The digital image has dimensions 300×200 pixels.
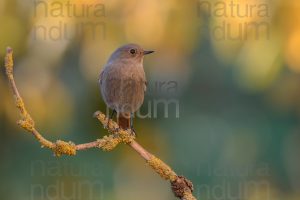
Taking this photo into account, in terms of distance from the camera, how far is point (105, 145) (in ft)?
10.4

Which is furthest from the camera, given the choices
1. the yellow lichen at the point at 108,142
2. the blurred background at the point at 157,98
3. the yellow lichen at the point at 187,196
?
the blurred background at the point at 157,98

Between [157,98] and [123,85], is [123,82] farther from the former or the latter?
[157,98]

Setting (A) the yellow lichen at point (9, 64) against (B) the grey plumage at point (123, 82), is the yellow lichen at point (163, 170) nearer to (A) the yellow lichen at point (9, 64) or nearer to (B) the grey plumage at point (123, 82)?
(A) the yellow lichen at point (9, 64)

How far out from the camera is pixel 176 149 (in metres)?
7.39

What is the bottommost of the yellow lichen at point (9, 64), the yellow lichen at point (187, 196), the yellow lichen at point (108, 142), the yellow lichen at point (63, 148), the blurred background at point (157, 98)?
the blurred background at point (157, 98)

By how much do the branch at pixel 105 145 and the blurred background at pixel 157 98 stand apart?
3.81 meters

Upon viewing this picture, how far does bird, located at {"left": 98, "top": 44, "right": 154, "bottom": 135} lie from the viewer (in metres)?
5.40

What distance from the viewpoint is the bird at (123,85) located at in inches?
213

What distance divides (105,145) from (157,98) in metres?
4.56

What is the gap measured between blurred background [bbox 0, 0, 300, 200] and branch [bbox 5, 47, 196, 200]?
12.5 feet

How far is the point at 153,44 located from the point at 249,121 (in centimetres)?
143

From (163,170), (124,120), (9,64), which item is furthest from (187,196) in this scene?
(124,120)

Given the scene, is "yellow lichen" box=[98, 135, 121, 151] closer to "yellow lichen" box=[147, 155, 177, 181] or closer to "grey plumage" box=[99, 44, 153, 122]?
"yellow lichen" box=[147, 155, 177, 181]

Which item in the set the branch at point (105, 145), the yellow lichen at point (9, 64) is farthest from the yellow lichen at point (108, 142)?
the yellow lichen at point (9, 64)
